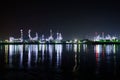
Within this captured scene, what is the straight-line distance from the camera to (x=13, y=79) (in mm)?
20359

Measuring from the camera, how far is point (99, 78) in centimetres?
2106

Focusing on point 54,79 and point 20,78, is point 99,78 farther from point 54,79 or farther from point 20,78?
point 20,78

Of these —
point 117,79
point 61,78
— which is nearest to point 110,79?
point 117,79

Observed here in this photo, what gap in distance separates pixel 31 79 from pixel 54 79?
1743mm

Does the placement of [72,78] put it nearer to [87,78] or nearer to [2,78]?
[87,78]

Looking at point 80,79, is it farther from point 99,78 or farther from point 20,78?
point 20,78

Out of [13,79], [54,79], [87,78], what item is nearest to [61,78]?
[54,79]

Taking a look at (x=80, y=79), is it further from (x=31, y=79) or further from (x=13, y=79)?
(x=13, y=79)

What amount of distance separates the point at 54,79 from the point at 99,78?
11.7 ft

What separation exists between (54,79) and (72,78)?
1429mm

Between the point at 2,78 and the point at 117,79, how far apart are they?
347 inches

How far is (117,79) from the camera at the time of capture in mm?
20359

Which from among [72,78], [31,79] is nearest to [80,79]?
[72,78]

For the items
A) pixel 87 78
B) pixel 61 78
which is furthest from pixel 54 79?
pixel 87 78
